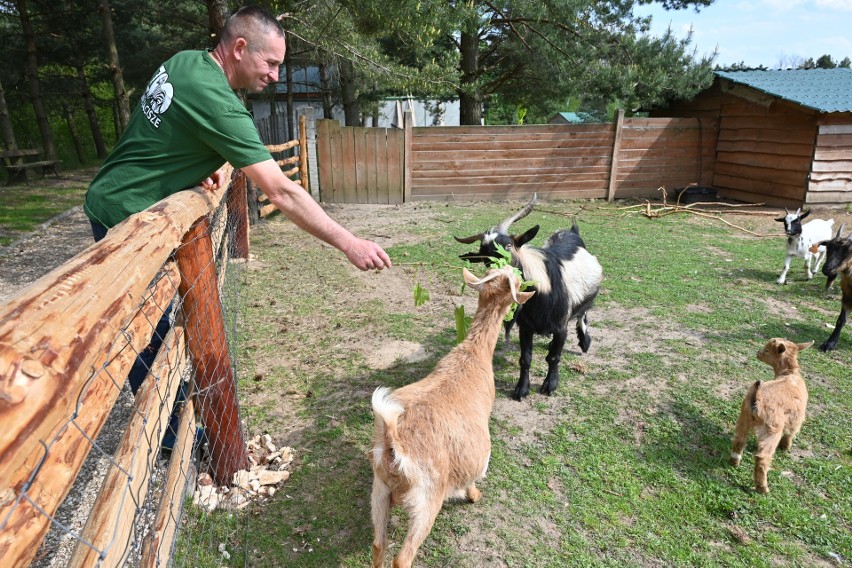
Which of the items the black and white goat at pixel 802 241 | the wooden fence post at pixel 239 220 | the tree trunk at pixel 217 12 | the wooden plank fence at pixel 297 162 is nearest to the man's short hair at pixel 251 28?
the wooden fence post at pixel 239 220

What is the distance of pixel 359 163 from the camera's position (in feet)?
38.6

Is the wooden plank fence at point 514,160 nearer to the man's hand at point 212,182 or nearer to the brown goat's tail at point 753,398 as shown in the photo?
the man's hand at point 212,182

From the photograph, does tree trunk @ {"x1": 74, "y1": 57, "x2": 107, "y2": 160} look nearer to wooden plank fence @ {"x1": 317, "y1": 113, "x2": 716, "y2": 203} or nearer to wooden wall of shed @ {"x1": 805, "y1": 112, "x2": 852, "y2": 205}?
wooden plank fence @ {"x1": 317, "y1": 113, "x2": 716, "y2": 203}

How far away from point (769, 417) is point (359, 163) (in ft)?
32.9

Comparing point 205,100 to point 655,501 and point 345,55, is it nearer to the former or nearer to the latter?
point 655,501

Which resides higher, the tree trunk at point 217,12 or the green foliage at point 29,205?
the tree trunk at point 217,12

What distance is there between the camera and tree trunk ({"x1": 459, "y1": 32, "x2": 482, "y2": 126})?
14594 mm

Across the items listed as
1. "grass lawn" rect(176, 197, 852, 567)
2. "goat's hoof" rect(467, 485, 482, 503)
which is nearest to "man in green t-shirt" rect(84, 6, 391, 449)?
"grass lawn" rect(176, 197, 852, 567)

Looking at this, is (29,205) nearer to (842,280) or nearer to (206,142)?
(206,142)

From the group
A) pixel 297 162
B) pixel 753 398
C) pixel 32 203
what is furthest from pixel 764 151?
pixel 32 203

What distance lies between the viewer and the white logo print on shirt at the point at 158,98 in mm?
2158

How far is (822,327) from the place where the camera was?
17.6ft

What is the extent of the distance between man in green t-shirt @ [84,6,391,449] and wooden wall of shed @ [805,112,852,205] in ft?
40.5

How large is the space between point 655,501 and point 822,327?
370 centimetres
